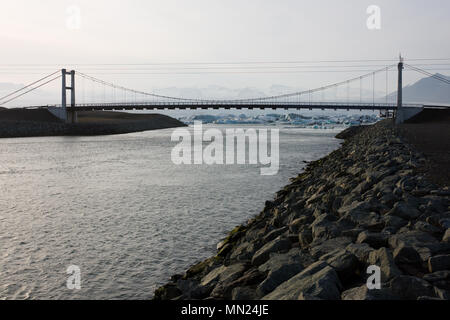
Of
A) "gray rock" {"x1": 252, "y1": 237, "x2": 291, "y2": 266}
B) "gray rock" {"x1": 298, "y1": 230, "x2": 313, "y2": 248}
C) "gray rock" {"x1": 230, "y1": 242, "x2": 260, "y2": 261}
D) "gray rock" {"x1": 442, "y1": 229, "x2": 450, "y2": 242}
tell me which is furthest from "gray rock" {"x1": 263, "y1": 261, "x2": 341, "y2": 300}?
"gray rock" {"x1": 230, "y1": 242, "x2": 260, "y2": 261}

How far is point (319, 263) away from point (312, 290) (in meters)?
0.70

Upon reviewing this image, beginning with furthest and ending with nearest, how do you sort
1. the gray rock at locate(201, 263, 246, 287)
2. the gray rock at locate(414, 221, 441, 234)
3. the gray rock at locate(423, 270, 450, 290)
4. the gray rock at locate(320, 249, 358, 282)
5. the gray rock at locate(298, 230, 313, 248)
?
the gray rock at locate(298, 230, 313, 248)
the gray rock at locate(201, 263, 246, 287)
the gray rock at locate(414, 221, 441, 234)
the gray rock at locate(320, 249, 358, 282)
the gray rock at locate(423, 270, 450, 290)

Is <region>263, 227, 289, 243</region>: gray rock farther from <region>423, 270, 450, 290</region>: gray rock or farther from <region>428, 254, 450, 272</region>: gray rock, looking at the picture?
<region>423, 270, 450, 290</region>: gray rock

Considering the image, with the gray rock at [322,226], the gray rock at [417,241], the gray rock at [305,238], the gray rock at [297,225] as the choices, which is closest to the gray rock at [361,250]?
the gray rock at [417,241]

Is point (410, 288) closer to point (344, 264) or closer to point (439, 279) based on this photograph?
point (439, 279)

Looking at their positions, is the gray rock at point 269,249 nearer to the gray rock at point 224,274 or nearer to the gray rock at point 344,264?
the gray rock at point 224,274

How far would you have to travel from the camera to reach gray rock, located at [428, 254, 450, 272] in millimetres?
4164

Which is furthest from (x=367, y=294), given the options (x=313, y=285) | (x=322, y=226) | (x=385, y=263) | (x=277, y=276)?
(x=322, y=226)

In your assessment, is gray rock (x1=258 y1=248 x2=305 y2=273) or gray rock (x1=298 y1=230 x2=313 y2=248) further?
gray rock (x1=298 y1=230 x2=313 y2=248)

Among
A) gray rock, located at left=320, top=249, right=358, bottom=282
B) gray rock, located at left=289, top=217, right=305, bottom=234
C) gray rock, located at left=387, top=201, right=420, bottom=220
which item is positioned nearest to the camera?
gray rock, located at left=320, top=249, right=358, bottom=282

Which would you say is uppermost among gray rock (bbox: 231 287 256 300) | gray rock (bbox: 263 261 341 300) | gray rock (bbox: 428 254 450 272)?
gray rock (bbox: 428 254 450 272)

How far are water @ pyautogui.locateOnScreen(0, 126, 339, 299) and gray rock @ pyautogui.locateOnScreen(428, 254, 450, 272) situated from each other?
410 cm
